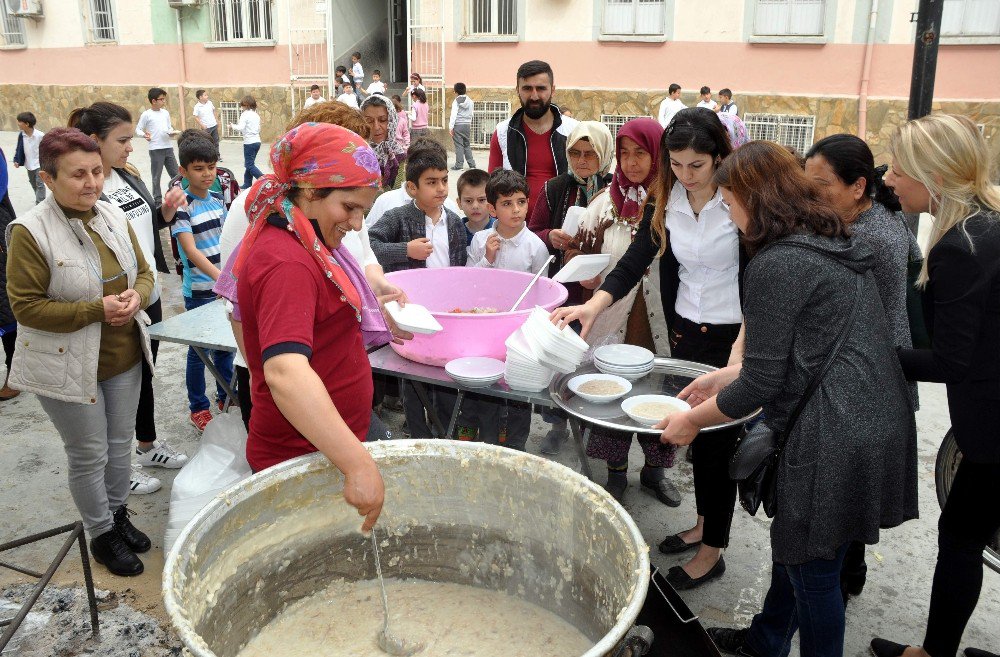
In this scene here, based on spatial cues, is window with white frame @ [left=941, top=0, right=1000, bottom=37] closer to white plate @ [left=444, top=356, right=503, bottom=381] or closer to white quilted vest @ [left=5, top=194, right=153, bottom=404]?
white plate @ [left=444, top=356, right=503, bottom=381]

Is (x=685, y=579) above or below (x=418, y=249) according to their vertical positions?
below

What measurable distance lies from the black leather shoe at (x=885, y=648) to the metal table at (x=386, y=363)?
45.5 inches

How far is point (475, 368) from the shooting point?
2.79m

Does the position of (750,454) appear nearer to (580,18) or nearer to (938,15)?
(938,15)

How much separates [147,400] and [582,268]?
2.11 metres

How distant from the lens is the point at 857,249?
1923mm

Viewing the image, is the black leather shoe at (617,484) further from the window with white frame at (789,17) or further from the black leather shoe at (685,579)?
the window with white frame at (789,17)

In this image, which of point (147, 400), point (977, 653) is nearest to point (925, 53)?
point (977, 653)

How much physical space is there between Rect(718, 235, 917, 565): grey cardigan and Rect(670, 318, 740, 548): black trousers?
0.75 meters

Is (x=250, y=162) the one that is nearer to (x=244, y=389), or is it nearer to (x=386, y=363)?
(x=244, y=389)

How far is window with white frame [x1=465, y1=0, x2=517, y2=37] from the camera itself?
1559 cm

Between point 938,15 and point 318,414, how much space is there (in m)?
4.56

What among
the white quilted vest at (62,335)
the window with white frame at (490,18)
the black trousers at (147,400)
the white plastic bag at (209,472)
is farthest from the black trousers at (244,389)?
the window with white frame at (490,18)

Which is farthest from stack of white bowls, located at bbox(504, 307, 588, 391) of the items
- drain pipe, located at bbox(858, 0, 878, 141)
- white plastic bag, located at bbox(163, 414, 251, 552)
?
drain pipe, located at bbox(858, 0, 878, 141)
